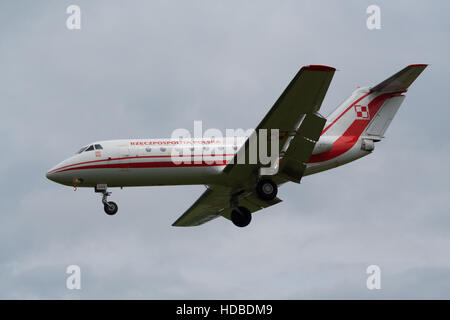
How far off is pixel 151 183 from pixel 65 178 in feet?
14.0

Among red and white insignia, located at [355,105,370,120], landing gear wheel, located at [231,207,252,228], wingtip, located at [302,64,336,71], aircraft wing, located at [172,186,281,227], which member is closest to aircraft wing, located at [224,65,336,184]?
wingtip, located at [302,64,336,71]

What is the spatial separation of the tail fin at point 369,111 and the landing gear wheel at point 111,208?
37.5 ft

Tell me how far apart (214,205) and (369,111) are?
9932 millimetres

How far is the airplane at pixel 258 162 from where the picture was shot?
34062 millimetres

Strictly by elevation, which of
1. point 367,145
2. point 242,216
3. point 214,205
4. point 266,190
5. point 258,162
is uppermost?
point 367,145

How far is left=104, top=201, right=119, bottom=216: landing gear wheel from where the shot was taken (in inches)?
1433

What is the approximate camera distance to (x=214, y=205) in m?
41.2

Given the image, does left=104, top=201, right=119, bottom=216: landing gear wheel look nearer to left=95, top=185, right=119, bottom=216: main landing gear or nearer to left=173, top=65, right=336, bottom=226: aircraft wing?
left=95, top=185, right=119, bottom=216: main landing gear

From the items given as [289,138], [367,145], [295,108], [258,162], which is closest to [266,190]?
[258,162]

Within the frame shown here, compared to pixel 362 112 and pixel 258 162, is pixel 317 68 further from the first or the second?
pixel 362 112

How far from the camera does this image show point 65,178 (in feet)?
120

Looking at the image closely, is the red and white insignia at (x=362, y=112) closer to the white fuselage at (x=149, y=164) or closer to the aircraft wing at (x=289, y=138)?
the aircraft wing at (x=289, y=138)

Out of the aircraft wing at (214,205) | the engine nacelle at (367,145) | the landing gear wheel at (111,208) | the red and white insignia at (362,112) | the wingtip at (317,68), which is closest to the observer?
the wingtip at (317,68)

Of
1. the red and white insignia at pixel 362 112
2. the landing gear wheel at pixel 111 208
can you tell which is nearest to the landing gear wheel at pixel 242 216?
the landing gear wheel at pixel 111 208
